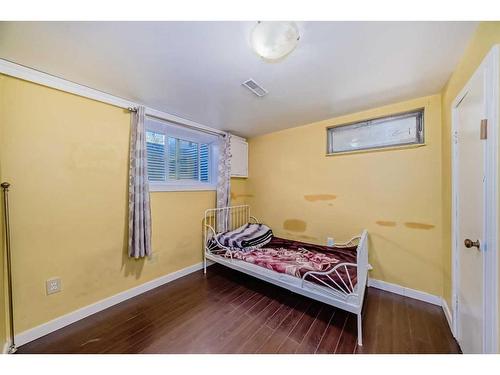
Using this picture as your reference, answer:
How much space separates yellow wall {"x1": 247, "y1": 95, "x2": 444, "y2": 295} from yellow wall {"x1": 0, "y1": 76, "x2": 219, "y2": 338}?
2151mm

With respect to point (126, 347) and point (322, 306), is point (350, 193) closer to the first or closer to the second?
point (322, 306)

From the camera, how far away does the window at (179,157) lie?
8.02ft

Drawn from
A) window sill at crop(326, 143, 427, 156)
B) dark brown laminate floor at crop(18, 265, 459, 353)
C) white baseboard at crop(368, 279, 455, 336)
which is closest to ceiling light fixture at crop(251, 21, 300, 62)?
window sill at crop(326, 143, 427, 156)

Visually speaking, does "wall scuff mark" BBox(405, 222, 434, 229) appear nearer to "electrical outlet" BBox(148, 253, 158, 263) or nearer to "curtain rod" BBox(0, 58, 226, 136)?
"electrical outlet" BBox(148, 253, 158, 263)

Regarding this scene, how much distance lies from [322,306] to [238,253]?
42.6 inches

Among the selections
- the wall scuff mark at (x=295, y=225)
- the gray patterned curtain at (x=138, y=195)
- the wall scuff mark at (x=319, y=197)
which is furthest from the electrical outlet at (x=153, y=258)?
the wall scuff mark at (x=319, y=197)

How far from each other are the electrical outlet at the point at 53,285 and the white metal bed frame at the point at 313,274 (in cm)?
152

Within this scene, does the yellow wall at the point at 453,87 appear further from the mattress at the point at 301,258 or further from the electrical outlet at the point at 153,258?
the electrical outlet at the point at 153,258

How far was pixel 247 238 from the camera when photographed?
2.62m

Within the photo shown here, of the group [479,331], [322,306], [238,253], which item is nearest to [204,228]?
[238,253]

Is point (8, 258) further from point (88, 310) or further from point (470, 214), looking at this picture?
point (470, 214)

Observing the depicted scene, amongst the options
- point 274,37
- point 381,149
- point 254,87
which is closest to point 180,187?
point 254,87

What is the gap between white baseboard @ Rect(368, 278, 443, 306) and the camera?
191 cm

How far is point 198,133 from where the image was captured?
9.21 ft
